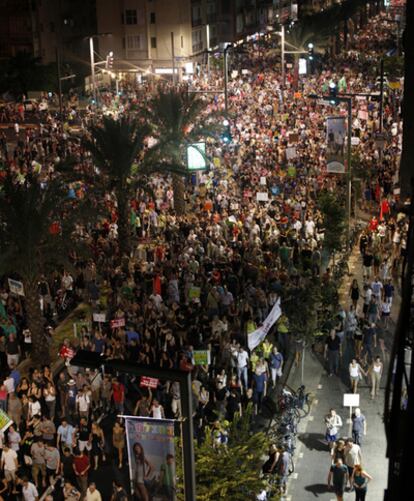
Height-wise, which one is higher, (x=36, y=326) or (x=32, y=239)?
(x=32, y=239)

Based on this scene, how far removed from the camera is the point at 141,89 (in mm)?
71688

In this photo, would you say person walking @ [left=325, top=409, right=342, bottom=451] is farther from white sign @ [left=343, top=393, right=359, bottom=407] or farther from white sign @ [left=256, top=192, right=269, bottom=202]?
white sign @ [left=256, top=192, right=269, bottom=202]

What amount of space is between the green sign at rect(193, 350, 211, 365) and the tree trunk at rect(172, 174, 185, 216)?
18.3 m

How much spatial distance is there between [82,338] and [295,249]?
32.3ft

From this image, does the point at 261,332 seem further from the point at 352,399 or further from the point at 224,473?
the point at 224,473

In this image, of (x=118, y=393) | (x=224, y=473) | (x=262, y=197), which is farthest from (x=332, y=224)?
(x=224, y=473)

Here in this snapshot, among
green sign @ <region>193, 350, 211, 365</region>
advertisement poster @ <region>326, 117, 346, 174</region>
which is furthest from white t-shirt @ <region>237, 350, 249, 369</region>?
advertisement poster @ <region>326, 117, 346, 174</region>

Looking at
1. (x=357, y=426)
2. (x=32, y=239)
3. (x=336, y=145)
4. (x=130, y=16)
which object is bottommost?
(x=357, y=426)

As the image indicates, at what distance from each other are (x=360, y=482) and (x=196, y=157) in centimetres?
2226

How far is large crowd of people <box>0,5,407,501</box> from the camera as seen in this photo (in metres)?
17.7

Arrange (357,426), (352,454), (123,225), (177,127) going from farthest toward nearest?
(177,127) → (123,225) → (357,426) → (352,454)

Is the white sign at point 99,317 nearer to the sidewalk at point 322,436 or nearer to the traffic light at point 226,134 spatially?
the sidewalk at point 322,436

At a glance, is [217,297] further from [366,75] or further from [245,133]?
[366,75]

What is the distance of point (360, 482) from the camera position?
50.8 ft
